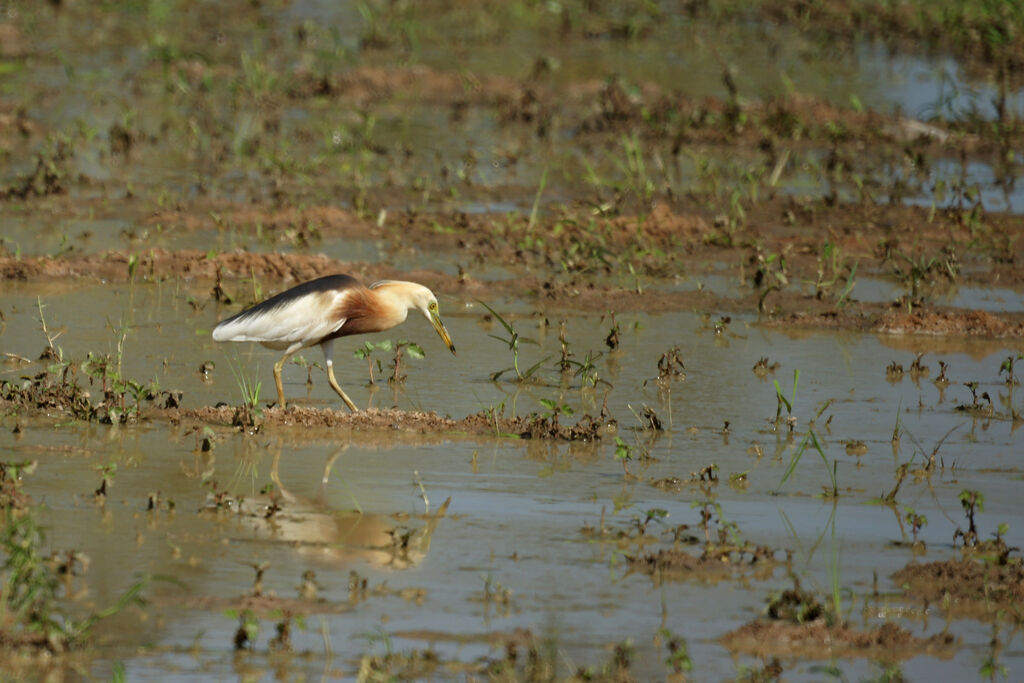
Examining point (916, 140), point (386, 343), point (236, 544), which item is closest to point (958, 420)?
point (386, 343)

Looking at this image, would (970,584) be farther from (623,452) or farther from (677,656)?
(623,452)

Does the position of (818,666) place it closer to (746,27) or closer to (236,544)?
(236,544)

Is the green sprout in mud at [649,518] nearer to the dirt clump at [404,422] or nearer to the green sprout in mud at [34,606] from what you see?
the dirt clump at [404,422]

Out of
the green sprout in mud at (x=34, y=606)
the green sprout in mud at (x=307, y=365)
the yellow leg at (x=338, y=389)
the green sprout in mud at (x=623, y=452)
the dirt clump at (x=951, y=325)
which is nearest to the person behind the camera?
the green sprout in mud at (x=34, y=606)

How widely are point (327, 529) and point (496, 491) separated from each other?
0.84m

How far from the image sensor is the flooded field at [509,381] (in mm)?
5066

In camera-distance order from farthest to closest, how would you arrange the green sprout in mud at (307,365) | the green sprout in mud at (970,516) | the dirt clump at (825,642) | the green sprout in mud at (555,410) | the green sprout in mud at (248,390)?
the green sprout in mud at (307,365) < the green sprout in mud at (555,410) < the green sprout in mud at (248,390) < the green sprout in mud at (970,516) < the dirt clump at (825,642)

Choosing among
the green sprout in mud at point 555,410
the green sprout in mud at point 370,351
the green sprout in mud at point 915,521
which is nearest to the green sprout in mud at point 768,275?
the green sprout in mud at point 370,351

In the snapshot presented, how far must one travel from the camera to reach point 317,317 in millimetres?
7793

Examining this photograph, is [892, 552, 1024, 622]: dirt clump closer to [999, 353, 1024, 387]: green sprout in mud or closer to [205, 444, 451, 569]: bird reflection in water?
[205, 444, 451, 569]: bird reflection in water

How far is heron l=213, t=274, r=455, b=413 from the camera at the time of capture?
25.3 ft

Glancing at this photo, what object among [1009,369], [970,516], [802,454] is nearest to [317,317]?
[802,454]

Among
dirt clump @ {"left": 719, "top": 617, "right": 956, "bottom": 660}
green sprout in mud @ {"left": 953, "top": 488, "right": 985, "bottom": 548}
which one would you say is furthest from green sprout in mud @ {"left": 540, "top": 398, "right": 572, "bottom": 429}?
dirt clump @ {"left": 719, "top": 617, "right": 956, "bottom": 660}

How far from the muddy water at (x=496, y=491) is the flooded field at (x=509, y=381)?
0.02 m
